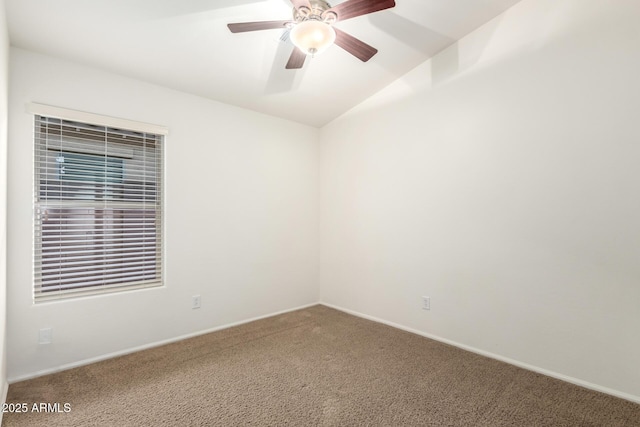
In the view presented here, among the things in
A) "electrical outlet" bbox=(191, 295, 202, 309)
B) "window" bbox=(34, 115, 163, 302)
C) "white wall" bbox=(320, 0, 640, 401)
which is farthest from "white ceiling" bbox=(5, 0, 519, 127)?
"electrical outlet" bbox=(191, 295, 202, 309)

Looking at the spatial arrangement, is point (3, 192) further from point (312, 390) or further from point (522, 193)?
point (522, 193)

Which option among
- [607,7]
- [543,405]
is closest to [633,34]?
[607,7]

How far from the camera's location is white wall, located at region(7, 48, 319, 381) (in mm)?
2252

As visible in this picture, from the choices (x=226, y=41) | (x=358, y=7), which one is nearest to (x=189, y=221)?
(x=226, y=41)

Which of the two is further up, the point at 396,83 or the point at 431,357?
the point at 396,83

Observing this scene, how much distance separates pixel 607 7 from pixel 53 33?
146 inches

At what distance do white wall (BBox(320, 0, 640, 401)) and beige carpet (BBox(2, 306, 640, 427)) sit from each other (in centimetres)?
33

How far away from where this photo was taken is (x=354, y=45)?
2.03 m

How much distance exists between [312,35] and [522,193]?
6.36 feet

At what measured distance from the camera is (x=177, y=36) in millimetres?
2283

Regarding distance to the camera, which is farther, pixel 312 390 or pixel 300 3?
pixel 312 390

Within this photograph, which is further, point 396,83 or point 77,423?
point 396,83

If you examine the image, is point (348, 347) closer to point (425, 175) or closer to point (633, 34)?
point (425, 175)

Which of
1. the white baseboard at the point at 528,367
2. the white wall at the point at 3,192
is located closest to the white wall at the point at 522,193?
the white baseboard at the point at 528,367
